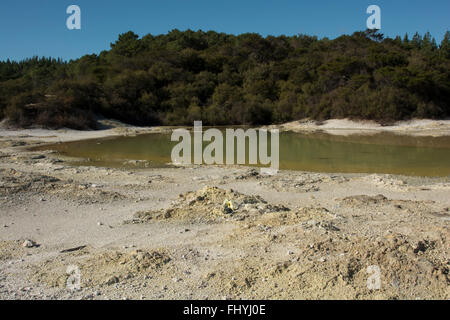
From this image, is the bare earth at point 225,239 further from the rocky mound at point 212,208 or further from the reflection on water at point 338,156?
the reflection on water at point 338,156

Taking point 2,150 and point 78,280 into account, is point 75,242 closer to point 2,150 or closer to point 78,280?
point 78,280

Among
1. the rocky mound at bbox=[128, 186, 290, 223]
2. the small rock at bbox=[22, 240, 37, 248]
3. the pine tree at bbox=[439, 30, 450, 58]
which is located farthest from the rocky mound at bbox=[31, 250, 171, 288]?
the pine tree at bbox=[439, 30, 450, 58]

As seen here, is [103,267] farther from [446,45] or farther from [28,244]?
[446,45]

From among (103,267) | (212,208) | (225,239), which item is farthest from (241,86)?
(103,267)

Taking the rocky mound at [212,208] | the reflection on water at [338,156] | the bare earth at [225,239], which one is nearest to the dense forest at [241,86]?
the reflection on water at [338,156]

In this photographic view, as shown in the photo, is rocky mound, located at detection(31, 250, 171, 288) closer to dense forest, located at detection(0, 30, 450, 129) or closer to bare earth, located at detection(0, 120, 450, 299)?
bare earth, located at detection(0, 120, 450, 299)

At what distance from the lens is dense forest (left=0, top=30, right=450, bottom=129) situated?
28.8 m

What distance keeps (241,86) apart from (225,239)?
36.6 m

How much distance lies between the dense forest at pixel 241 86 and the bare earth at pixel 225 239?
66.7 ft

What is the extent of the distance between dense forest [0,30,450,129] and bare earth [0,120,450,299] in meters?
20.3

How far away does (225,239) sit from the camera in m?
4.94

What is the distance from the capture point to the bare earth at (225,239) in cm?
367
